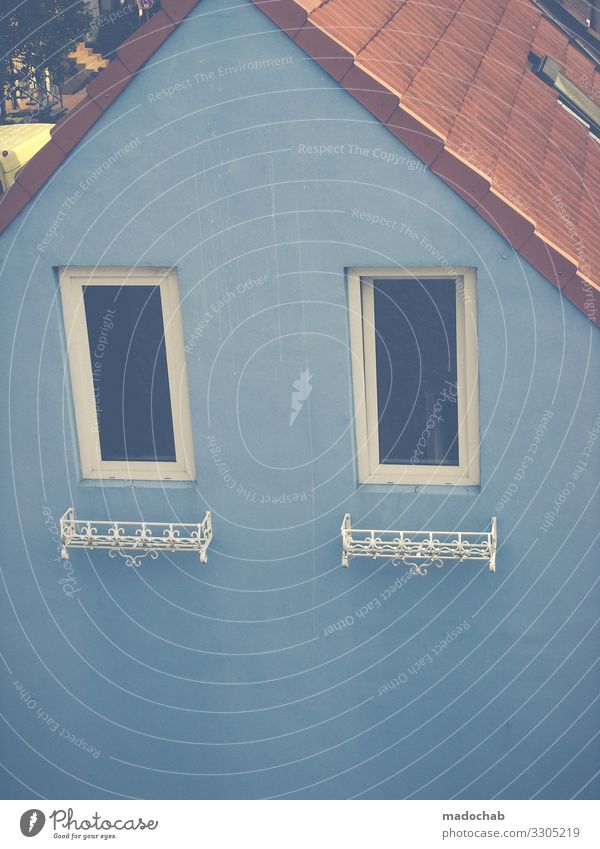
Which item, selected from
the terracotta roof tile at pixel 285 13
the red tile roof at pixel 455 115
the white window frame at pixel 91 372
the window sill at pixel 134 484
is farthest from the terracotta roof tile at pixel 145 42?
the window sill at pixel 134 484

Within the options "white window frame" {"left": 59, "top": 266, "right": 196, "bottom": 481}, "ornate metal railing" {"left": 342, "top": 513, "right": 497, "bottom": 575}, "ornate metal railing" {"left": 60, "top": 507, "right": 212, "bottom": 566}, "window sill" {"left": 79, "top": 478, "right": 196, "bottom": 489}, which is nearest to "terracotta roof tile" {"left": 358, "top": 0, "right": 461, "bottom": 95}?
"white window frame" {"left": 59, "top": 266, "right": 196, "bottom": 481}

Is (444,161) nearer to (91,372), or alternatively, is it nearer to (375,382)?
(375,382)

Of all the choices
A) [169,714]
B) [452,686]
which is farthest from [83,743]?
[452,686]

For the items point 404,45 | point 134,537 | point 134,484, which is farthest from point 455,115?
point 134,537

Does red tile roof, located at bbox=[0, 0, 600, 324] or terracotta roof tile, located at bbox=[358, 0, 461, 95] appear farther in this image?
terracotta roof tile, located at bbox=[358, 0, 461, 95]

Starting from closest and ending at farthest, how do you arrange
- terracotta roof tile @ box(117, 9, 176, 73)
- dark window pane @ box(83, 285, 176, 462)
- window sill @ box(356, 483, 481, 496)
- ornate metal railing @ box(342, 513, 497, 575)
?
1. terracotta roof tile @ box(117, 9, 176, 73)
2. ornate metal railing @ box(342, 513, 497, 575)
3. window sill @ box(356, 483, 481, 496)
4. dark window pane @ box(83, 285, 176, 462)

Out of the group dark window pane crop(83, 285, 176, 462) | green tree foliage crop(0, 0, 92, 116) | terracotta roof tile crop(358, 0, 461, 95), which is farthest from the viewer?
green tree foliage crop(0, 0, 92, 116)

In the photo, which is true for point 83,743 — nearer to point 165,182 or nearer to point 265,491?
point 265,491

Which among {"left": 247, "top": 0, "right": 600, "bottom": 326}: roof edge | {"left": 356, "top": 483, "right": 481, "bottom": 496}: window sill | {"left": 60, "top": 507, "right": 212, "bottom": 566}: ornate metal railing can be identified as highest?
{"left": 247, "top": 0, "right": 600, "bottom": 326}: roof edge

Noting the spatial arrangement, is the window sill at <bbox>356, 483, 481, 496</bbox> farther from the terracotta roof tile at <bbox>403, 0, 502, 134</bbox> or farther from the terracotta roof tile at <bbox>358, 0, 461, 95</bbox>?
the terracotta roof tile at <bbox>358, 0, 461, 95</bbox>
